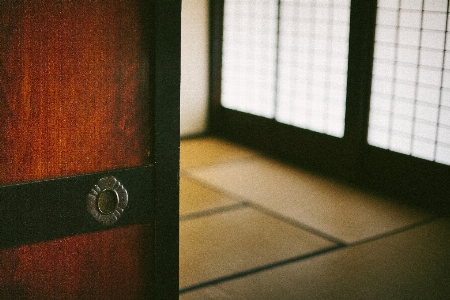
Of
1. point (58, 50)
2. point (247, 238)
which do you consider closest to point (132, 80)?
point (58, 50)

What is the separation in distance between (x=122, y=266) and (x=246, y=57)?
4.81m

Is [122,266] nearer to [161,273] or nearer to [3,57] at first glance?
[161,273]

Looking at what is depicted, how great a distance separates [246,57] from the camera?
6.12m

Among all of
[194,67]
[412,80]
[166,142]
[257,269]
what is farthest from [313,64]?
[166,142]

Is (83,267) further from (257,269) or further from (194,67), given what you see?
(194,67)

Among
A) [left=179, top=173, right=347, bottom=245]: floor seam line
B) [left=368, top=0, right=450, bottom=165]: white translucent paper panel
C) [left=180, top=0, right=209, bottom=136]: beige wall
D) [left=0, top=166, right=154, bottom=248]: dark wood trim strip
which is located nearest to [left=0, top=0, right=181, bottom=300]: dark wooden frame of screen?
[left=0, top=166, right=154, bottom=248]: dark wood trim strip

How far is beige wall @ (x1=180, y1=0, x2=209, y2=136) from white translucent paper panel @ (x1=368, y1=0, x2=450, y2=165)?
6.96 feet

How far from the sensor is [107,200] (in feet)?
4.59

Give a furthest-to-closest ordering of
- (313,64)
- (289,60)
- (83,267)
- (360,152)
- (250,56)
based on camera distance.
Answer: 1. (250,56)
2. (289,60)
3. (313,64)
4. (360,152)
5. (83,267)

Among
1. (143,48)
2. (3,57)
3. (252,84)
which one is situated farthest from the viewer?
(252,84)

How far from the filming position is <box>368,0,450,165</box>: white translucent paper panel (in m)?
4.19

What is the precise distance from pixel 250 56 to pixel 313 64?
927 mm

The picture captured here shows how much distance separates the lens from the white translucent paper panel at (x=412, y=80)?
419cm

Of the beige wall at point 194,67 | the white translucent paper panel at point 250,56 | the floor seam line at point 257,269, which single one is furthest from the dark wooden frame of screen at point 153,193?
the beige wall at point 194,67
